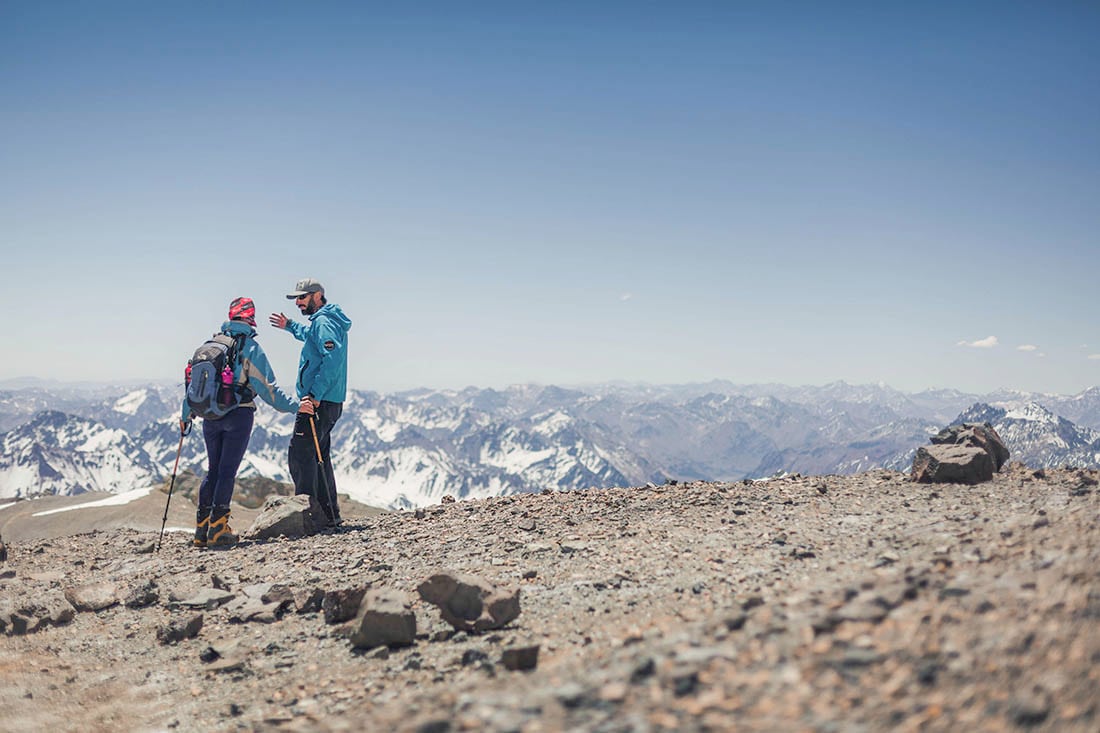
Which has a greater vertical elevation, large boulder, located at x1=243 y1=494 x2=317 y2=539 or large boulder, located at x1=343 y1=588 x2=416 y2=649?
large boulder, located at x1=343 y1=588 x2=416 y2=649

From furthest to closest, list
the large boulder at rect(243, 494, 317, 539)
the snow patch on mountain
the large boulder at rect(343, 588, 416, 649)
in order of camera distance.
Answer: the snow patch on mountain → the large boulder at rect(243, 494, 317, 539) → the large boulder at rect(343, 588, 416, 649)

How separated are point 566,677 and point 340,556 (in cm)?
772

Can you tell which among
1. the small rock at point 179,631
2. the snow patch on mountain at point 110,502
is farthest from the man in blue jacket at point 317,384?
the snow patch on mountain at point 110,502

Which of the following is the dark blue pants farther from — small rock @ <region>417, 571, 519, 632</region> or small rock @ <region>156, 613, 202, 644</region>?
small rock @ <region>417, 571, 519, 632</region>

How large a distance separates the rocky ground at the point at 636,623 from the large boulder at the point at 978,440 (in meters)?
0.69

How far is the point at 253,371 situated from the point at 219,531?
340 cm

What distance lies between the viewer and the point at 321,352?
1435 centimetres

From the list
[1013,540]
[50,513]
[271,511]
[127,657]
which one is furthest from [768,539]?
[50,513]

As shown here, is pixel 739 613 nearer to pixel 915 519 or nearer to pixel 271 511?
pixel 915 519

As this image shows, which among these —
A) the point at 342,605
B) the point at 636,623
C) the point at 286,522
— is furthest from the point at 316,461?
the point at 636,623

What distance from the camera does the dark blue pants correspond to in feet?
45.7

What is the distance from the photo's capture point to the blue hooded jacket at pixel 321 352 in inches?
562


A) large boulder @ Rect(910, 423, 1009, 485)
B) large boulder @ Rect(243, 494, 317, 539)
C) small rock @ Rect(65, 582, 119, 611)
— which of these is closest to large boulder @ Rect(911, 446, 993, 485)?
large boulder @ Rect(910, 423, 1009, 485)

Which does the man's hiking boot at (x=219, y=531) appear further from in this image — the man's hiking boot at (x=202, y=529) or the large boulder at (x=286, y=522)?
the large boulder at (x=286, y=522)
